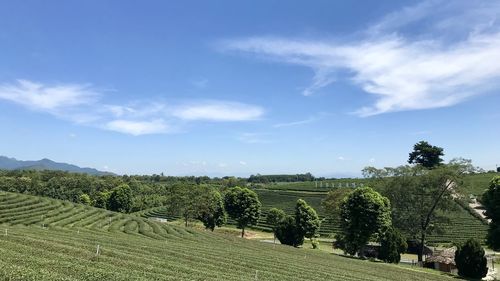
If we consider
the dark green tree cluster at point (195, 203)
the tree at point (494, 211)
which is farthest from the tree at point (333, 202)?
the tree at point (494, 211)

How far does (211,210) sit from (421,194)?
4624cm

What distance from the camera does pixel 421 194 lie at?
67000 mm

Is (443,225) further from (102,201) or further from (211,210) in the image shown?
(102,201)

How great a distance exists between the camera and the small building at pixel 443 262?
53.5 meters

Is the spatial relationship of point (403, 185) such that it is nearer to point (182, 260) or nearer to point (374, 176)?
point (374, 176)

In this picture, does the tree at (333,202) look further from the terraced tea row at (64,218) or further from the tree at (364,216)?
the terraced tea row at (64,218)

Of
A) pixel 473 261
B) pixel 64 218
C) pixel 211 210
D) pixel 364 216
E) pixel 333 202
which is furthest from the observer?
pixel 211 210

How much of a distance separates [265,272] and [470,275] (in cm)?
2905

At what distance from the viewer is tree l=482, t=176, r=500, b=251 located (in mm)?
45562

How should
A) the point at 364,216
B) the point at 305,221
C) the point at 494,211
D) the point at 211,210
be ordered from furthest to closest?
the point at 211,210, the point at 305,221, the point at 364,216, the point at 494,211

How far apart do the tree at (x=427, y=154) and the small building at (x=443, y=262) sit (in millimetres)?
87152

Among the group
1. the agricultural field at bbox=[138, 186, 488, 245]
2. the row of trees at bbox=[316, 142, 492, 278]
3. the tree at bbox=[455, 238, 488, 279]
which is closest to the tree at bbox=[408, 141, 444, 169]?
the agricultural field at bbox=[138, 186, 488, 245]

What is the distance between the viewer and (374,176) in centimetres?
7775

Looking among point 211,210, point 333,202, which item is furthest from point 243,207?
point 333,202
